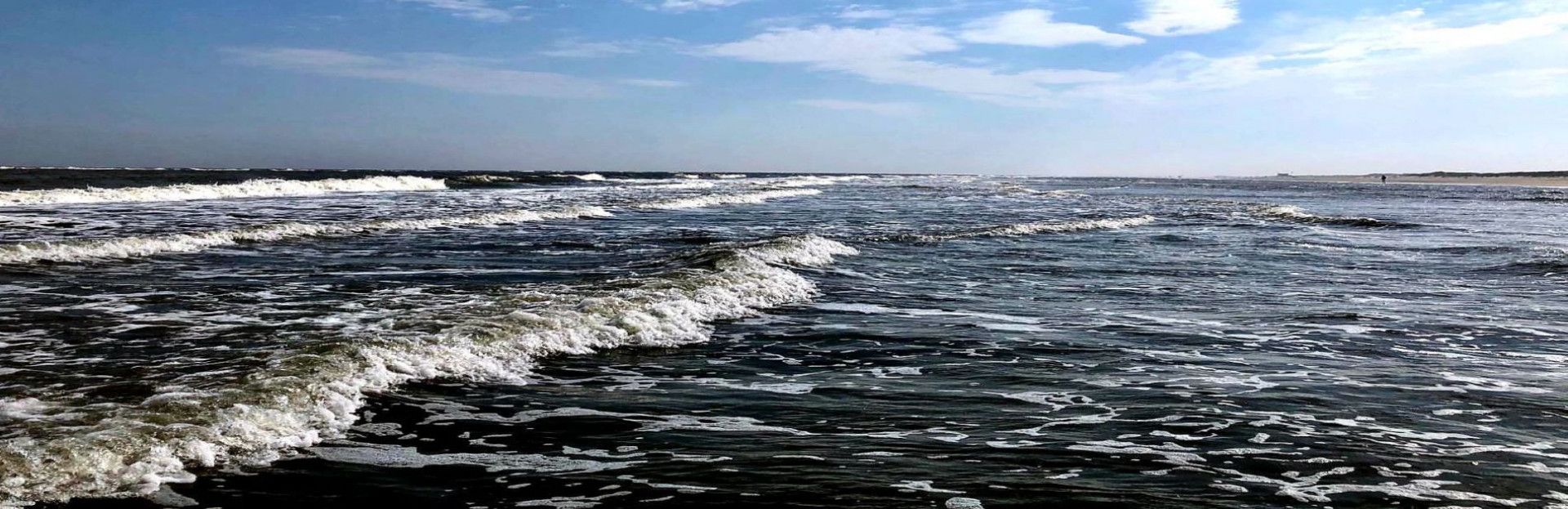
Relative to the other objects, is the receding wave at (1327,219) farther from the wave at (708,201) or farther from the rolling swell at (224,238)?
the rolling swell at (224,238)

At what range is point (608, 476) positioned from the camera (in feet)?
15.5

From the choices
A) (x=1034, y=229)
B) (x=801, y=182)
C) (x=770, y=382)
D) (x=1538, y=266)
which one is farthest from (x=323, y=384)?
(x=801, y=182)

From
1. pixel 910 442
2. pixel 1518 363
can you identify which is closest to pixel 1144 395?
pixel 910 442

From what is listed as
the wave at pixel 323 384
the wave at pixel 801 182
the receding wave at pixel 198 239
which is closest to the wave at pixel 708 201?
the receding wave at pixel 198 239

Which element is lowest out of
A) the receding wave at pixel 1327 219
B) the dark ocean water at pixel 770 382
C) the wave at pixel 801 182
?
the receding wave at pixel 1327 219

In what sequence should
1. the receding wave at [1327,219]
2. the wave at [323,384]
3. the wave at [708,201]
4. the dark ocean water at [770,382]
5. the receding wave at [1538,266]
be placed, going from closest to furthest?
1. the wave at [323,384]
2. the dark ocean water at [770,382]
3. the receding wave at [1538,266]
4. the receding wave at [1327,219]
5. the wave at [708,201]

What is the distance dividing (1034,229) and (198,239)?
56.7 ft

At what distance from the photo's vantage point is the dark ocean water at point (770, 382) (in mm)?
4621

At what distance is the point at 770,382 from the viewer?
7.05 m

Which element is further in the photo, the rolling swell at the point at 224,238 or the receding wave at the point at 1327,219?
the receding wave at the point at 1327,219

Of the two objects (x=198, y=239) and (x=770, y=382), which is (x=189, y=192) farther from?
(x=770, y=382)

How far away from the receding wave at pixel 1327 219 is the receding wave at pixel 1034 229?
4.58 m

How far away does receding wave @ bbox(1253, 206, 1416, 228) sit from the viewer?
2819 centimetres

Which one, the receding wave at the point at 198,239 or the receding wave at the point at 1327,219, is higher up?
the receding wave at the point at 198,239
